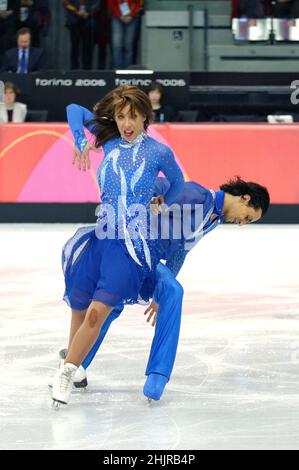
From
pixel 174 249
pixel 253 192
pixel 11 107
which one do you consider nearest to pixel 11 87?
pixel 11 107

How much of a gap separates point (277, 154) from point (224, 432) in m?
7.40

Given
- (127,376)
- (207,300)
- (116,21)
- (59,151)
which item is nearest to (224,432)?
(127,376)

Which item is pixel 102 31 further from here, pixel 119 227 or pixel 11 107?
pixel 119 227

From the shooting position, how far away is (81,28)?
588 inches

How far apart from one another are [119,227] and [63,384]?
72 cm

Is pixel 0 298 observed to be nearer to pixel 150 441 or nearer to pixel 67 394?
pixel 67 394

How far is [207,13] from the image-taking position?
15547mm

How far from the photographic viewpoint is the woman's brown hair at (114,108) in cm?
507

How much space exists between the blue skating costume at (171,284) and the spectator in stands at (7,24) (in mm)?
9894

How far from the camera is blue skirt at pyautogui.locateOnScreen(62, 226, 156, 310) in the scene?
16.4 feet

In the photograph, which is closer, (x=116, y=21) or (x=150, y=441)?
(x=150, y=441)

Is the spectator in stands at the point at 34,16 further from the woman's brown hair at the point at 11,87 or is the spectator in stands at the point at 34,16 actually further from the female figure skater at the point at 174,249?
the female figure skater at the point at 174,249

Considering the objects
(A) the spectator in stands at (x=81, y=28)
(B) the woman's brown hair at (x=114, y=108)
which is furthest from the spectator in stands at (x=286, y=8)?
(B) the woman's brown hair at (x=114, y=108)

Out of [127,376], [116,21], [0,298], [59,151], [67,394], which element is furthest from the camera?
[116,21]
